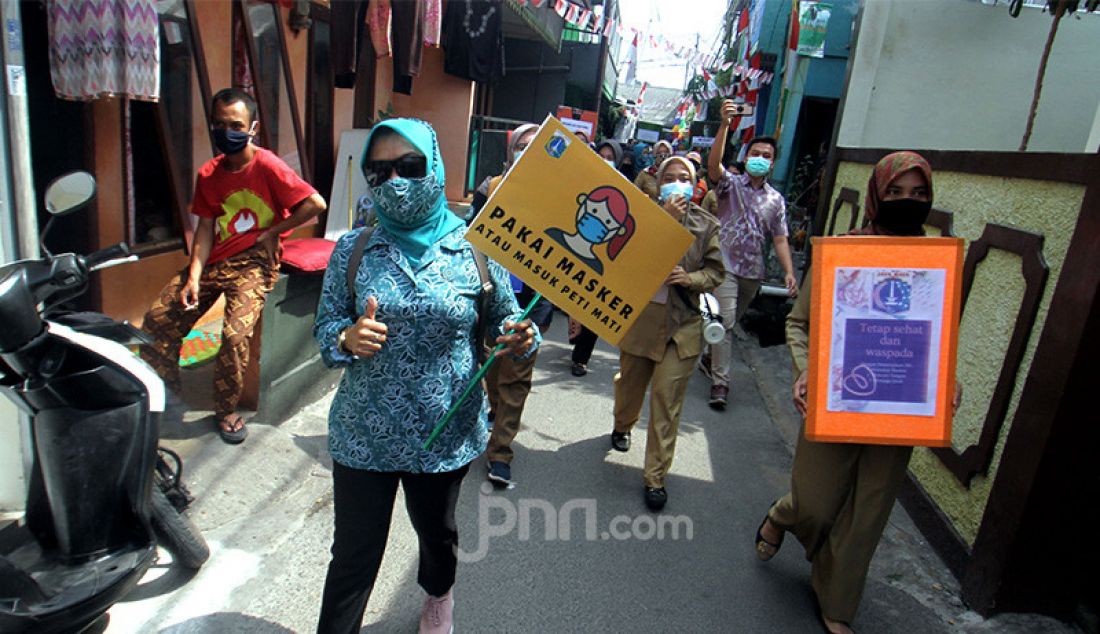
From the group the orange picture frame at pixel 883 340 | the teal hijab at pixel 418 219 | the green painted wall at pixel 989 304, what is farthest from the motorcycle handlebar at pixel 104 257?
the green painted wall at pixel 989 304

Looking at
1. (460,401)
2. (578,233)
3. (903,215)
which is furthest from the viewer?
(903,215)

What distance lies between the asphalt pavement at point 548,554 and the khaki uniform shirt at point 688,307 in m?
0.86

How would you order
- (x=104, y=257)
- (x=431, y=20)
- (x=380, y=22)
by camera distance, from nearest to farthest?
(x=104, y=257) → (x=380, y=22) → (x=431, y=20)

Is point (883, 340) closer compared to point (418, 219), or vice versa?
point (418, 219)

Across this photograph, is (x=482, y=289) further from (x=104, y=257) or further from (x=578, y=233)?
(x=104, y=257)

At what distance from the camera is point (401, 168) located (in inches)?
83.8

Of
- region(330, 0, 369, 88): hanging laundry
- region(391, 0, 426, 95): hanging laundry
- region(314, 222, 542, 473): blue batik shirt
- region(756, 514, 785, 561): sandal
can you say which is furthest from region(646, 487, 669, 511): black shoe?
region(391, 0, 426, 95): hanging laundry

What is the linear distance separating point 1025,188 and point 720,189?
7.99 ft

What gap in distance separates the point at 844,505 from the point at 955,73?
7.42 meters

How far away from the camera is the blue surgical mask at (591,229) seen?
235 cm

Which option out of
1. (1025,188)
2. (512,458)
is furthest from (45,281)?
(1025,188)

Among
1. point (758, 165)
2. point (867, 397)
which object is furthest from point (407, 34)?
point (867, 397)

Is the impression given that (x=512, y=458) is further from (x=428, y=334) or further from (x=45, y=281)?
(x=45, y=281)

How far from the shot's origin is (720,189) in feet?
18.6
